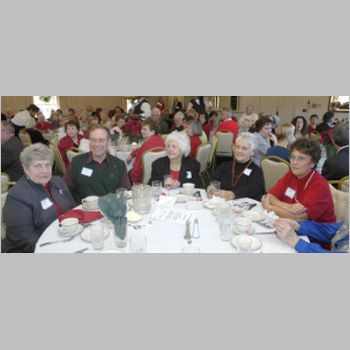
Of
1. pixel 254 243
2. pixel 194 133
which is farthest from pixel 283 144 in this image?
pixel 254 243

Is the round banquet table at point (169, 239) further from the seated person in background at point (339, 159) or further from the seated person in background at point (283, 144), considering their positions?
the seated person in background at point (283, 144)

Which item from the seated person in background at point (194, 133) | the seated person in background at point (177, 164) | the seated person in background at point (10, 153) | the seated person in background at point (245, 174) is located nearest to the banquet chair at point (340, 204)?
the seated person in background at point (245, 174)

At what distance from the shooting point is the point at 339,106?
436 inches

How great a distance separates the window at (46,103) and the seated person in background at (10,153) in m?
9.98

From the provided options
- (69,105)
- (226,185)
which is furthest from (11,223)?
(69,105)

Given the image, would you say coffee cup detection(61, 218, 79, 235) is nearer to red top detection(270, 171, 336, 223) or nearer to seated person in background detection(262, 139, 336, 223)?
seated person in background detection(262, 139, 336, 223)

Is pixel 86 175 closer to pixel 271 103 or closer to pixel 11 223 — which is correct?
pixel 11 223

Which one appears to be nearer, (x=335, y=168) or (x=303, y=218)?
(x=303, y=218)

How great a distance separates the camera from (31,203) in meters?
2.24

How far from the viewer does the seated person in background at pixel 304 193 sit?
246 cm

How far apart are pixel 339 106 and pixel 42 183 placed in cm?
1164

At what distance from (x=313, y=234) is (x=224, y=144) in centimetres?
518

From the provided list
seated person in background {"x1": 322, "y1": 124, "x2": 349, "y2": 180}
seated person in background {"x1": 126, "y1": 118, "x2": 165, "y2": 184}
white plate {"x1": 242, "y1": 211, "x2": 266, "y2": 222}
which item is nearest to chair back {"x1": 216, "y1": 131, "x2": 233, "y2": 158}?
seated person in background {"x1": 126, "y1": 118, "x2": 165, "y2": 184}

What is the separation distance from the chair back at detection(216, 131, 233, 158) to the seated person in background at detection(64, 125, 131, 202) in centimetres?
427
